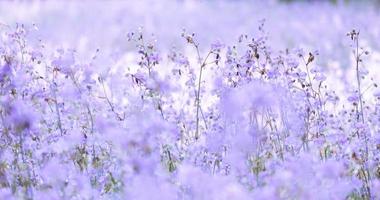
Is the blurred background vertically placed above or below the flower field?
above

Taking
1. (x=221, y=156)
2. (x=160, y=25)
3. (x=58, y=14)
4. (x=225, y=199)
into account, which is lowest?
(x=225, y=199)

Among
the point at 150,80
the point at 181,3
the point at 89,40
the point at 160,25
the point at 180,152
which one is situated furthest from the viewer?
the point at 181,3

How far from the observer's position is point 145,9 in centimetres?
1505

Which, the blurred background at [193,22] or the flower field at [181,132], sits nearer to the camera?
the flower field at [181,132]

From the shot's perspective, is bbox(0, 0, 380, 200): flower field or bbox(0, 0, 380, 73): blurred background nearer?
bbox(0, 0, 380, 200): flower field

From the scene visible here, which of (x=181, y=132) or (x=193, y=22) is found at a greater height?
(x=193, y=22)

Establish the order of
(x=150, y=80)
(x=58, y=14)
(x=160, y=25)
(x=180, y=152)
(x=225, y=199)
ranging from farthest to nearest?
(x=58, y=14) → (x=160, y=25) → (x=180, y=152) → (x=150, y=80) → (x=225, y=199)

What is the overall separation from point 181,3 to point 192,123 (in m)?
12.1

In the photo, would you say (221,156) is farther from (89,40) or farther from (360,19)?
(360,19)

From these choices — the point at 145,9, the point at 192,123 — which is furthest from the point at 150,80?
the point at 145,9

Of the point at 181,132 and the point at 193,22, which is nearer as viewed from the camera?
the point at 181,132

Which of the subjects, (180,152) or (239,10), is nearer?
(180,152)

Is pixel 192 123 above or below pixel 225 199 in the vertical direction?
above

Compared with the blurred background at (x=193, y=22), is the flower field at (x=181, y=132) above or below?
below
